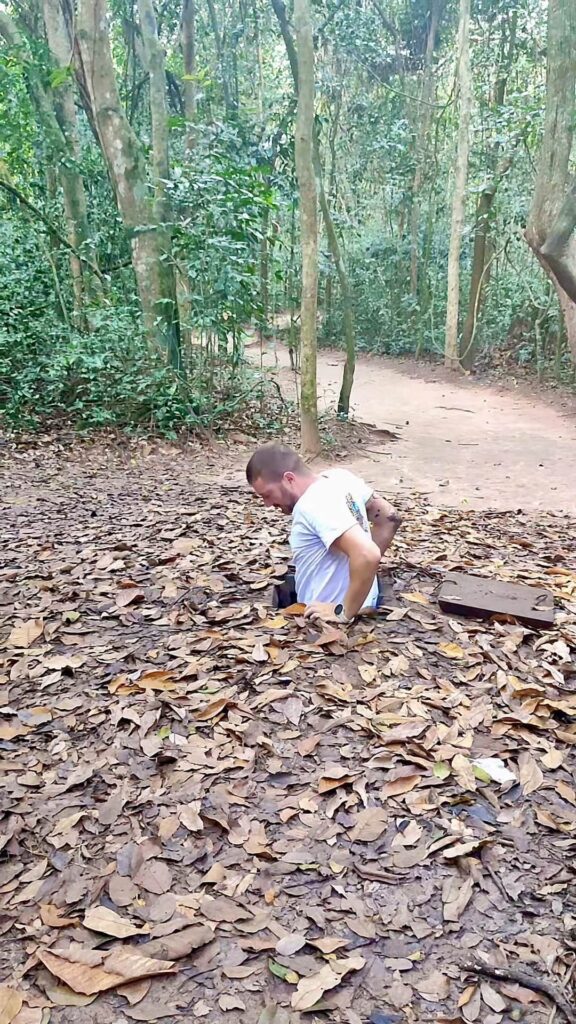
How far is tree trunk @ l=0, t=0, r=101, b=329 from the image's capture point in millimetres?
9359

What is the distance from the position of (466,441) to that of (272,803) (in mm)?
8343

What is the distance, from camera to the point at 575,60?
5.95m

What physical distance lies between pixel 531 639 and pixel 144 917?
2009mm

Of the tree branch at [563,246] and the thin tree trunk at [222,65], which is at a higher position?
the thin tree trunk at [222,65]

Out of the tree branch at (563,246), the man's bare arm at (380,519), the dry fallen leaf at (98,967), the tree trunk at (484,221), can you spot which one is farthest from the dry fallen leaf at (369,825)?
the tree trunk at (484,221)

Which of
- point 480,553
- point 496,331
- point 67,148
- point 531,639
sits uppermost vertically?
point 67,148

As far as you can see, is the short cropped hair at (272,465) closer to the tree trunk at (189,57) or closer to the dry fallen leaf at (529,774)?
the dry fallen leaf at (529,774)

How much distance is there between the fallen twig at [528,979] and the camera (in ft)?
5.41

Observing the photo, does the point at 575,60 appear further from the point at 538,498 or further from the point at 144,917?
the point at 144,917

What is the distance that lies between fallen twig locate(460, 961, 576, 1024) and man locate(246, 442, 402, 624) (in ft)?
4.85

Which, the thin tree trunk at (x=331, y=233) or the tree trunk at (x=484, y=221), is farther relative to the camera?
the tree trunk at (x=484, y=221)

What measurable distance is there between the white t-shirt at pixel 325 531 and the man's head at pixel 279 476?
1.7 inches

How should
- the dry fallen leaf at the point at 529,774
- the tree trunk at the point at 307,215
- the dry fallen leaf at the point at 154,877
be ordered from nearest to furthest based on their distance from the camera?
1. the dry fallen leaf at the point at 154,877
2. the dry fallen leaf at the point at 529,774
3. the tree trunk at the point at 307,215

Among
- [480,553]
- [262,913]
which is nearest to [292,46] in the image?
[480,553]
